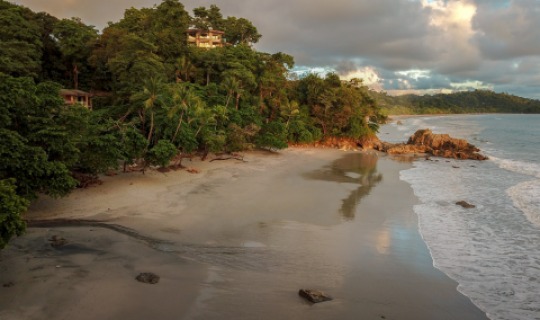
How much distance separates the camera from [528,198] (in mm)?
24219

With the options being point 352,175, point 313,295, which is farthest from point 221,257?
point 352,175

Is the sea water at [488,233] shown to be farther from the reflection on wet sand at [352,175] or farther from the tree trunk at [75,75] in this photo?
the tree trunk at [75,75]

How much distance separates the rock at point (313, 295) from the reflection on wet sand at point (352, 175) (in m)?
8.84

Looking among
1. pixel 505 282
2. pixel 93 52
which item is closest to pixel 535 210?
pixel 505 282

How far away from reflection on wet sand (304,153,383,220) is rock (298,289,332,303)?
884cm

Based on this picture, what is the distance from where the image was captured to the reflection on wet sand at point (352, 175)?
21.9m

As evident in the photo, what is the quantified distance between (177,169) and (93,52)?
25.6 m

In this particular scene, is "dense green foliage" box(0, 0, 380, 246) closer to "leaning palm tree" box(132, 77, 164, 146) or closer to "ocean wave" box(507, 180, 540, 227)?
"leaning palm tree" box(132, 77, 164, 146)

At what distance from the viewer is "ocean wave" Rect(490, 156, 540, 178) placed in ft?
115

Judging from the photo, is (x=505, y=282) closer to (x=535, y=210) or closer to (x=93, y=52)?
(x=535, y=210)

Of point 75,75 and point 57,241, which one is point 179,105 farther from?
point 75,75

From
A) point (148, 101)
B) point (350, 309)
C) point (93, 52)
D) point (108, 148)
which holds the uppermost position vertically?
point (93, 52)

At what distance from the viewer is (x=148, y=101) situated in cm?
2562

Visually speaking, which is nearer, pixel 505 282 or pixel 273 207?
pixel 505 282
